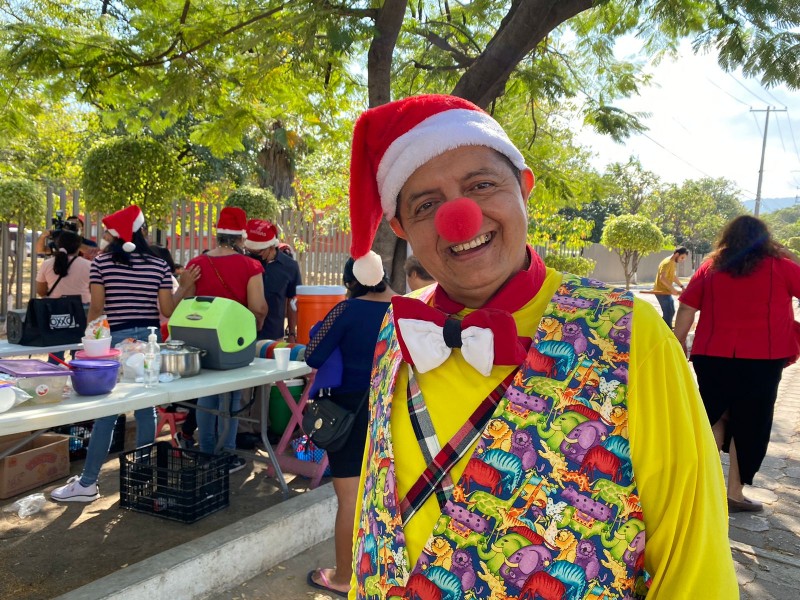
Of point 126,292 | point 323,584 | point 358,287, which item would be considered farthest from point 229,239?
point 323,584

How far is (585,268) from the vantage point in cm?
1555

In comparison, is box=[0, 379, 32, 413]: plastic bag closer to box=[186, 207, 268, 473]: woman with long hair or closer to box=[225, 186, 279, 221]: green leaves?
box=[186, 207, 268, 473]: woman with long hair

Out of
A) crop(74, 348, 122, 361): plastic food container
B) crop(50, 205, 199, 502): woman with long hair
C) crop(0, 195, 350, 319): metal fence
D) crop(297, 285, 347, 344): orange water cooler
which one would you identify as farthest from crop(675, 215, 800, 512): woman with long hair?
crop(0, 195, 350, 319): metal fence

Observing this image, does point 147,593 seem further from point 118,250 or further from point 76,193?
point 76,193

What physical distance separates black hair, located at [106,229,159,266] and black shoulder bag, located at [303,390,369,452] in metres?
Result: 2.10

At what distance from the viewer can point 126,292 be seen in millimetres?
4262

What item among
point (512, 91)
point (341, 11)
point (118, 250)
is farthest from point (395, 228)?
point (512, 91)

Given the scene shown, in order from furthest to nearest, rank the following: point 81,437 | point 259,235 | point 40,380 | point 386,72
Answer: point 386,72 < point 259,235 < point 81,437 < point 40,380

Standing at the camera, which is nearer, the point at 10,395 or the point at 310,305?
the point at 10,395

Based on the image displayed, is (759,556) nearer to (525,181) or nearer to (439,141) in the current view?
(525,181)

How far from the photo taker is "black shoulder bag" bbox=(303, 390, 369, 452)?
115 inches

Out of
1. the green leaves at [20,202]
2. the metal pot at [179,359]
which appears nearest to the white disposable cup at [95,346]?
the metal pot at [179,359]

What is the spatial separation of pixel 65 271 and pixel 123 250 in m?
2.03

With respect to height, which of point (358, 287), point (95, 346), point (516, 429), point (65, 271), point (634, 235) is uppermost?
point (634, 235)
